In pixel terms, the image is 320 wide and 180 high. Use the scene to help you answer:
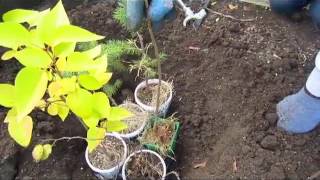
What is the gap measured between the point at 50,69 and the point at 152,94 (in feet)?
2.34

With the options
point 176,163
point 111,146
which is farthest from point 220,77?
point 111,146

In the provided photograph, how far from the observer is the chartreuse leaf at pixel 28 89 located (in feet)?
3.16

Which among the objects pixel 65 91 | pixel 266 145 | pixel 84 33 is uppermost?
pixel 84 33

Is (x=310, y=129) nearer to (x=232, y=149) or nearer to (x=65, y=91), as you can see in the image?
(x=232, y=149)

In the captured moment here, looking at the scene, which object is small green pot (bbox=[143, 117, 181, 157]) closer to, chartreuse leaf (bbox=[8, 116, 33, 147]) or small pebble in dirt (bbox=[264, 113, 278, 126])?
small pebble in dirt (bbox=[264, 113, 278, 126])

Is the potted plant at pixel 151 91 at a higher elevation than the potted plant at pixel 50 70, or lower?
lower

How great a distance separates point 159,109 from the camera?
66.3 inches

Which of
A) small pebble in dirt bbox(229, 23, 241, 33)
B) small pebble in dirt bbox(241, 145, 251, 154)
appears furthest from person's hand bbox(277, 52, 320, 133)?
small pebble in dirt bbox(229, 23, 241, 33)

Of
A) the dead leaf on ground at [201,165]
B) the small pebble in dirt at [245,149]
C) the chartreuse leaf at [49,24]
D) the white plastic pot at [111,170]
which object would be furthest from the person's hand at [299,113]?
the chartreuse leaf at [49,24]

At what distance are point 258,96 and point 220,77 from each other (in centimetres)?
18

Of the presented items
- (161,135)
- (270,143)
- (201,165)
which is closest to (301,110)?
(270,143)

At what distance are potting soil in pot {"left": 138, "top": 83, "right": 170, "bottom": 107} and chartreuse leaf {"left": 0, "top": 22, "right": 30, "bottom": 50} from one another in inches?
30.7

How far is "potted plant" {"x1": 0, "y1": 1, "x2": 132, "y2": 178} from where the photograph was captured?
984mm

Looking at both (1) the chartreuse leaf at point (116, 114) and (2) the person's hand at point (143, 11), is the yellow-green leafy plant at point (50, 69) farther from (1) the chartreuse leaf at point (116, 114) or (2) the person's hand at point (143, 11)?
(2) the person's hand at point (143, 11)
